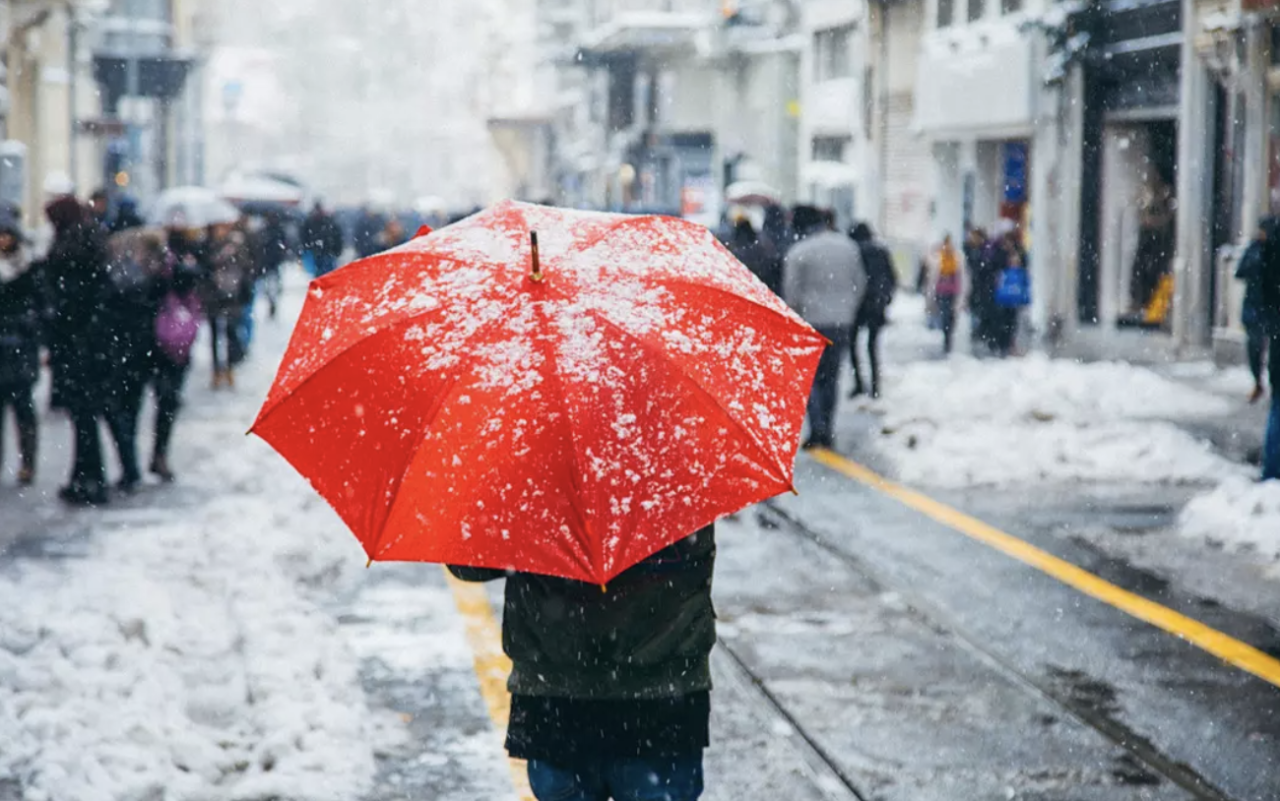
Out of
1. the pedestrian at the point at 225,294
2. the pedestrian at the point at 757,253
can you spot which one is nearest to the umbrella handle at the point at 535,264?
the pedestrian at the point at 757,253

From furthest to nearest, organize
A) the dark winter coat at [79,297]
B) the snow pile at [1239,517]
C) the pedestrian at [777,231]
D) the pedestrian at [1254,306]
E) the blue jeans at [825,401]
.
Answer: the pedestrian at [777,231] → the pedestrian at [1254,306] → the blue jeans at [825,401] → the dark winter coat at [79,297] → the snow pile at [1239,517]

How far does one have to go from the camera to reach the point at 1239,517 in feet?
33.1

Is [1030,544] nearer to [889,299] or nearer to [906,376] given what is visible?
[889,299]

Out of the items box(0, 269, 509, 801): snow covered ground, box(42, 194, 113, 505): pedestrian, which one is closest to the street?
box(0, 269, 509, 801): snow covered ground

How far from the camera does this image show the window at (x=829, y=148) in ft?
Answer: 145

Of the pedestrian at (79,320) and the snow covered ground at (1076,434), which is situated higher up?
the pedestrian at (79,320)

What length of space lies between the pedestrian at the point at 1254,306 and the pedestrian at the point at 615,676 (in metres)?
10.6

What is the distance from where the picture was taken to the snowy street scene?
355 cm

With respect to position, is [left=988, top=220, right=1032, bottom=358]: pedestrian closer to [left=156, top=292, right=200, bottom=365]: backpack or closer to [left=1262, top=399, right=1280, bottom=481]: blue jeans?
[left=1262, top=399, right=1280, bottom=481]: blue jeans

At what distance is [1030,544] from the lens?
10.1 meters

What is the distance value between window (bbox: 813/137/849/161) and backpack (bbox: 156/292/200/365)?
32421 mm

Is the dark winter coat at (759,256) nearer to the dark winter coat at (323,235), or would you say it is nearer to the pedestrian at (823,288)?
the pedestrian at (823,288)

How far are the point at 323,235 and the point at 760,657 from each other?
30463 mm

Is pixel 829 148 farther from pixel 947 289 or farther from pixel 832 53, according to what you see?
pixel 947 289
